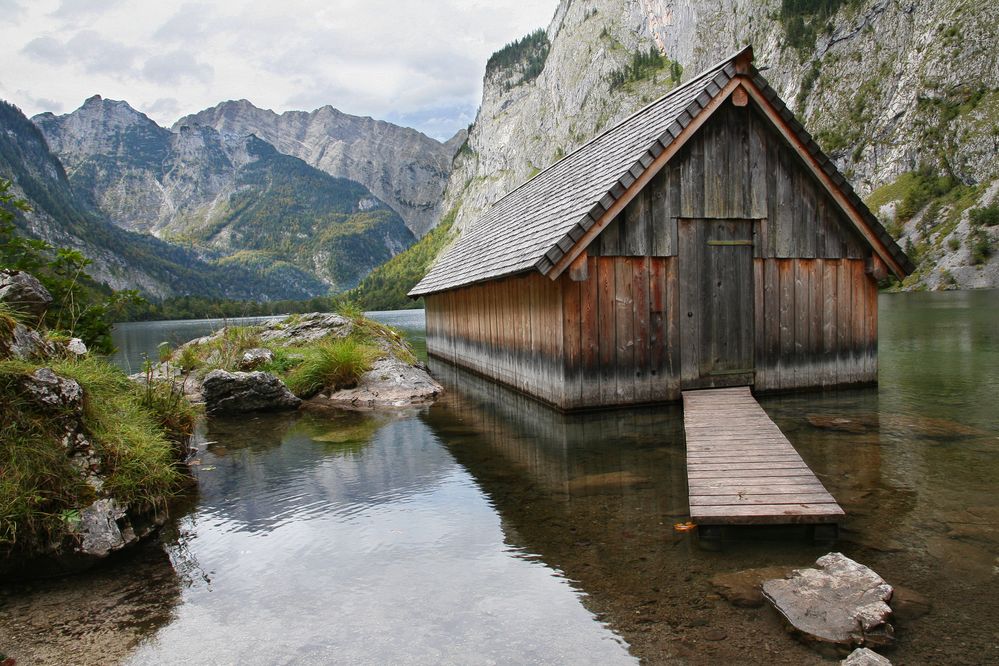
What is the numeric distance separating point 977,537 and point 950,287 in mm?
69116

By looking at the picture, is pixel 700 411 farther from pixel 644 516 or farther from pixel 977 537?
pixel 977 537

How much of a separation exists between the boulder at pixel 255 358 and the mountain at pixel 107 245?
238 ft

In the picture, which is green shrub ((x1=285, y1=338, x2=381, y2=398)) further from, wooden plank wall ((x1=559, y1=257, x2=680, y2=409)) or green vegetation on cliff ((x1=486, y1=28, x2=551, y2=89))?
green vegetation on cliff ((x1=486, y1=28, x2=551, y2=89))

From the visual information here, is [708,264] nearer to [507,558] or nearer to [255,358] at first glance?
[507,558]

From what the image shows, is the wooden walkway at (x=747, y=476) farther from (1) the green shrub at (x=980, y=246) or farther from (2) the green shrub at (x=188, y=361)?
(1) the green shrub at (x=980, y=246)

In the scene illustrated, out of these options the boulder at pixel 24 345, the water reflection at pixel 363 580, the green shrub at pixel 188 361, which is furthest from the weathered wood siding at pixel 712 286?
the green shrub at pixel 188 361

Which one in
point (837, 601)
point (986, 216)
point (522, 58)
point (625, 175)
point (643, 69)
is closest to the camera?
point (837, 601)

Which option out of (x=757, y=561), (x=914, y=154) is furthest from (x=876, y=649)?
(x=914, y=154)

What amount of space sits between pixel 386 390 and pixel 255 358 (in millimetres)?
3783

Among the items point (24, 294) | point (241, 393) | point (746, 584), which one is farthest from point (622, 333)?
point (24, 294)

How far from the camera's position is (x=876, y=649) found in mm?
3389

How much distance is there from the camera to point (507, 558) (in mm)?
4938

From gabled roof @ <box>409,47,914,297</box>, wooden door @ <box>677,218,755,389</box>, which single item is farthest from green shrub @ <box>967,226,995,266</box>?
wooden door @ <box>677,218,755,389</box>

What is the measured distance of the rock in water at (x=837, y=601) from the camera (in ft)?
11.5
